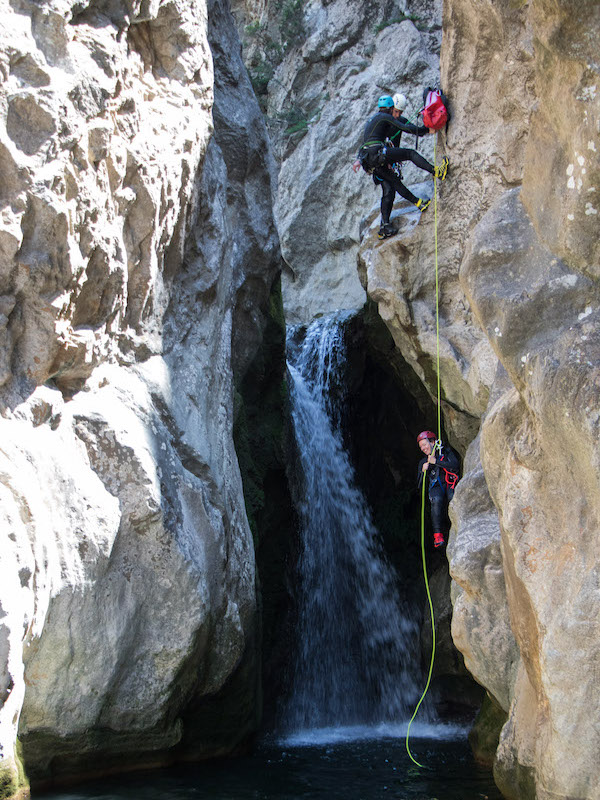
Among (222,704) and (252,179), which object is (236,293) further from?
(222,704)

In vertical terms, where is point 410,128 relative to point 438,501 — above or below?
above

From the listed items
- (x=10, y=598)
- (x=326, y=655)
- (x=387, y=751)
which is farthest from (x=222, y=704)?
(x=10, y=598)

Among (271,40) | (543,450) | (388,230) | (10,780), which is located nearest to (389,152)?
(388,230)

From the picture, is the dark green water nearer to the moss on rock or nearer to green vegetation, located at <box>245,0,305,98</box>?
the moss on rock

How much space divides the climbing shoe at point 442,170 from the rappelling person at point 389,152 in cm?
12

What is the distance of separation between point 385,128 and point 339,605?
665 cm

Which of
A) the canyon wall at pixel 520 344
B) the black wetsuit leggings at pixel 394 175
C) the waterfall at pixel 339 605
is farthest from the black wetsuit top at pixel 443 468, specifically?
the black wetsuit leggings at pixel 394 175

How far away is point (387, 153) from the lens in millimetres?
9945

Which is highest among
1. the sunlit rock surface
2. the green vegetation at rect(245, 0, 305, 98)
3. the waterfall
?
the green vegetation at rect(245, 0, 305, 98)

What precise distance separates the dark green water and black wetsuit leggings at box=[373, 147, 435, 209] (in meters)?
6.47

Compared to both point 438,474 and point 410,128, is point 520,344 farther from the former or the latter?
point 410,128

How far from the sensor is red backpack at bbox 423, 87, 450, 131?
950cm

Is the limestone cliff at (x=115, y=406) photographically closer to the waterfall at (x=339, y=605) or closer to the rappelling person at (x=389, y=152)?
the waterfall at (x=339, y=605)

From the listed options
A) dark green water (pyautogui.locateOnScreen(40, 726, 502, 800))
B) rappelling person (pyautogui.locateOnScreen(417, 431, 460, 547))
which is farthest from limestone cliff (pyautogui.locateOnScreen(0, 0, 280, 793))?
rappelling person (pyautogui.locateOnScreen(417, 431, 460, 547))
